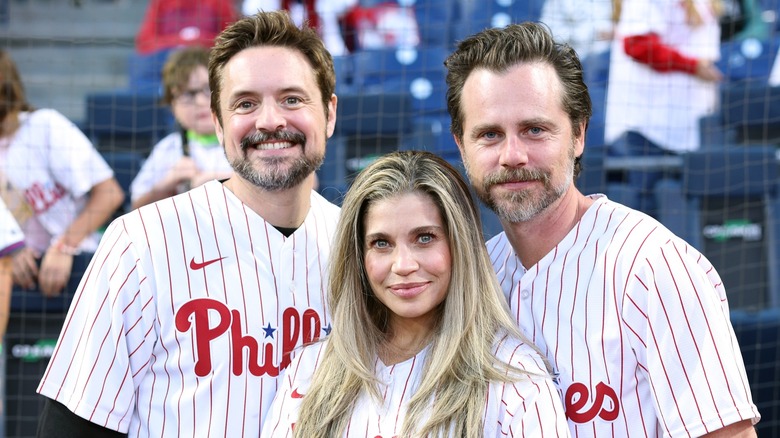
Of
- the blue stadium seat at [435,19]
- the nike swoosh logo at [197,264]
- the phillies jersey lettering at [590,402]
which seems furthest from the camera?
the blue stadium seat at [435,19]

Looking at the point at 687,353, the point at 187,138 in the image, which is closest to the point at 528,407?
the point at 687,353

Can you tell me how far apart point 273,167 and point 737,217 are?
2.80 metres

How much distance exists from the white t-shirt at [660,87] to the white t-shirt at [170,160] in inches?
75.1

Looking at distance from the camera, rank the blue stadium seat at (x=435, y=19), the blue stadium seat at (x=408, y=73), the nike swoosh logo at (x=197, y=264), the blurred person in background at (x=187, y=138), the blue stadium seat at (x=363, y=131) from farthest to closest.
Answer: the blue stadium seat at (x=435, y=19) < the blue stadium seat at (x=408, y=73) < the blue stadium seat at (x=363, y=131) < the blurred person in background at (x=187, y=138) < the nike swoosh logo at (x=197, y=264)

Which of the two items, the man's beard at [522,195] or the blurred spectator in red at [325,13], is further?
the blurred spectator in red at [325,13]

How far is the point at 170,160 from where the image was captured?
4.40 meters

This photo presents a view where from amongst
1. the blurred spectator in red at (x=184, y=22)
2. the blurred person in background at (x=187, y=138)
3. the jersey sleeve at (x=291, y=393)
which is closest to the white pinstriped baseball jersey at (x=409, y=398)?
the jersey sleeve at (x=291, y=393)

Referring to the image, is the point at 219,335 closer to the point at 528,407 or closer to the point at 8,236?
the point at 528,407

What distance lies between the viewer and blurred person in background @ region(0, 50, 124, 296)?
431 centimetres

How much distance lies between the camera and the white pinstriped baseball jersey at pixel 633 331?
2002 mm

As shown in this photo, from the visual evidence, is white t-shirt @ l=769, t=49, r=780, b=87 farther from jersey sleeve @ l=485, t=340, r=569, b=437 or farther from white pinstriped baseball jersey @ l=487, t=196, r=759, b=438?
jersey sleeve @ l=485, t=340, r=569, b=437

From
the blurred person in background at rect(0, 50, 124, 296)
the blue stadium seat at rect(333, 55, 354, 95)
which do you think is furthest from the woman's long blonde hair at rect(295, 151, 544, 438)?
the blue stadium seat at rect(333, 55, 354, 95)

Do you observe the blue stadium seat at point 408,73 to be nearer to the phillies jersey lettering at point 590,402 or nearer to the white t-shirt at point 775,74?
the white t-shirt at point 775,74

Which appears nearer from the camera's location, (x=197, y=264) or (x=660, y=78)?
(x=197, y=264)
